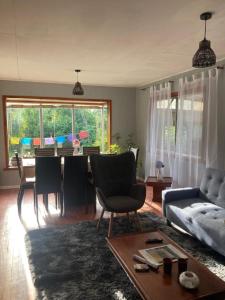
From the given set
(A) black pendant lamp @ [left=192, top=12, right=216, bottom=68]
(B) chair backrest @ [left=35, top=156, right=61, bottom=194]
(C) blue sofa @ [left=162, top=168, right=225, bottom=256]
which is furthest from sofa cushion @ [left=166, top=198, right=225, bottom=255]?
(B) chair backrest @ [left=35, top=156, right=61, bottom=194]

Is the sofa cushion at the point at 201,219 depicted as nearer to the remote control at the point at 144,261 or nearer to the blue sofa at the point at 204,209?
the blue sofa at the point at 204,209

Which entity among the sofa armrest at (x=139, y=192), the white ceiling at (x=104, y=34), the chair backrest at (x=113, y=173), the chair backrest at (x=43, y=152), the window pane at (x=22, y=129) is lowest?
the sofa armrest at (x=139, y=192)

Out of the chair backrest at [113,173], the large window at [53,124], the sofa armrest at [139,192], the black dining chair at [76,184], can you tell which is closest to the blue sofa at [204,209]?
the sofa armrest at [139,192]

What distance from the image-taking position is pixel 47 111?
233 inches

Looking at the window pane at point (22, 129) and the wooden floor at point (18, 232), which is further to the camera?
the window pane at point (22, 129)

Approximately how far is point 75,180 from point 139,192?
1.11m

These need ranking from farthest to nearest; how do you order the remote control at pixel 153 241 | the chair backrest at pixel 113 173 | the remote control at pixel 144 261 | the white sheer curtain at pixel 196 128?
the white sheer curtain at pixel 196 128 → the chair backrest at pixel 113 173 → the remote control at pixel 153 241 → the remote control at pixel 144 261

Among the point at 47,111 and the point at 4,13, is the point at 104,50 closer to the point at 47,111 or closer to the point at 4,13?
the point at 4,13

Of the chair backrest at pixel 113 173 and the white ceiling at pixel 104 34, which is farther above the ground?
the white ceiling at pixel 104 34

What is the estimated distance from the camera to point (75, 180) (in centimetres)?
387

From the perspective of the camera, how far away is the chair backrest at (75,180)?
3.77 meters

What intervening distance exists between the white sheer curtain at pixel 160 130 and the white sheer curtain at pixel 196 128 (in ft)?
1.10

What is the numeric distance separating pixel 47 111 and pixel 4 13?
377cm

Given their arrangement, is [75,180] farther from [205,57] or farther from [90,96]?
[90,96]
